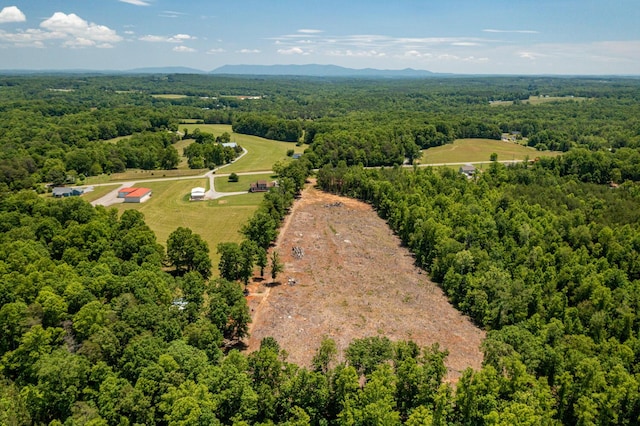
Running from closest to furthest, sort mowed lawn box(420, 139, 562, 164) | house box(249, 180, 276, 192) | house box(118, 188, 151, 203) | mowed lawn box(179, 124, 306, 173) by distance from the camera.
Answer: house box(118, 188, 151, 203)
house box(249, 180, 276, 192)
mowed lawn box(179, 124, 306, 173)
mowed lawn box(420, 139, 562, 164)

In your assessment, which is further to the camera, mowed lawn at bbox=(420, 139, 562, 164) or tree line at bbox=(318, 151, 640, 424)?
mowed lawn at bbox=(420, 139, 562, 164)

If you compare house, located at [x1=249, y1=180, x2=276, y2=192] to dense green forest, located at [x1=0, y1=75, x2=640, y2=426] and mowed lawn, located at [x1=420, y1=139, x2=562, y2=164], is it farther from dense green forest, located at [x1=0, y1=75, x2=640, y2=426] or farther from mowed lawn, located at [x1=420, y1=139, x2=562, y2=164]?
mowed lawn, located at [x1=420, y1=139, x2=562, y2=164]

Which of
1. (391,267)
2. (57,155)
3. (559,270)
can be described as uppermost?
(57,155)

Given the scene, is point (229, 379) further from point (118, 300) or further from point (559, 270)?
point (559, 270)

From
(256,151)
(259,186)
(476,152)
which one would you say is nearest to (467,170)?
(476,152)

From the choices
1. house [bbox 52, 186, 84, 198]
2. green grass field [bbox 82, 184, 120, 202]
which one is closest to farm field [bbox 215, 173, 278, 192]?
green grass field [bbox 82, 184, 120, 202]

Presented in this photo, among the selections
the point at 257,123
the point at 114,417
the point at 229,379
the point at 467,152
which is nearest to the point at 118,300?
the point at 114,417

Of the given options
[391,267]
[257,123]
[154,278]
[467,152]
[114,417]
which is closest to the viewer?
[114,417]

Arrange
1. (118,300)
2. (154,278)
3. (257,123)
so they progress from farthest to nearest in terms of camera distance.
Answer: (257,123) → (154,278) → (118,300)
